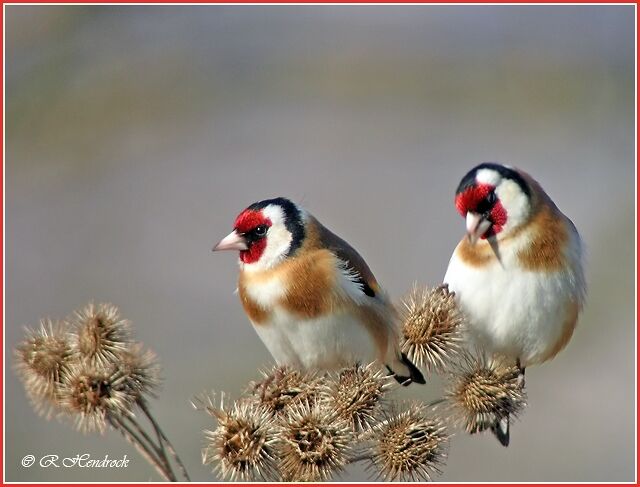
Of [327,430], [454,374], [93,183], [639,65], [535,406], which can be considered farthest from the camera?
[93,183]

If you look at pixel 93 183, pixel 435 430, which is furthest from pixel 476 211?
pixel 93 183

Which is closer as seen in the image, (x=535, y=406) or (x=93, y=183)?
(x=535, y=406)

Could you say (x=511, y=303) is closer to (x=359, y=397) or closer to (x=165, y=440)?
(x=359, y=397)

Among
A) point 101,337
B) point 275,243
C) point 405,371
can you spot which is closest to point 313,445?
point 405,371

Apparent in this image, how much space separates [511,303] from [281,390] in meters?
1.27

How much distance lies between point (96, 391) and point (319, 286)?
1178 mm

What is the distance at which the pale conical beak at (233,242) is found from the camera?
177 inches

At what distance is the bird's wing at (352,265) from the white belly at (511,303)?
386 mm

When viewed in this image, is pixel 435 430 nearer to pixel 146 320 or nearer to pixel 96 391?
pixel 96 391

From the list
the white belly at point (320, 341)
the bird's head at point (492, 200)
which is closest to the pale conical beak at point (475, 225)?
the bird's head at point (492, 200)

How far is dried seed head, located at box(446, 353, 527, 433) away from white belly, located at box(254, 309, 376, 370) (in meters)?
0.51

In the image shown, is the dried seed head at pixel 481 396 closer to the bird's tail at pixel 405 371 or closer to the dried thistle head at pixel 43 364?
the bird's tail at pixel 405 371

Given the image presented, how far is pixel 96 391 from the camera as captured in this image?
4.04 metres

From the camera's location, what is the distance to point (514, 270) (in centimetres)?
479
